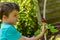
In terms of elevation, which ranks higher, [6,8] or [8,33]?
[6,8]

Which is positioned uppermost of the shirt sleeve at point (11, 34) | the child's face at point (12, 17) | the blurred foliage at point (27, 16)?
the child's face at point (12, 17)

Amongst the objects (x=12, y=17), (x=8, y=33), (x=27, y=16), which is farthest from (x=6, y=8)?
(x=27, y=16)

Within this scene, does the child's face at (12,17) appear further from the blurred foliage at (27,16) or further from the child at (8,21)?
the blurred foliage at (27,16)

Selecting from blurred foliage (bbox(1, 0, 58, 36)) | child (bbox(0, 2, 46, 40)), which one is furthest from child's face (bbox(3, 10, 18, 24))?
blurred foliage (bbox(1, 0, 58, 36))

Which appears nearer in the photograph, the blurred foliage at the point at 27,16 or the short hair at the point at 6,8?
the short hair at the point at 6,8

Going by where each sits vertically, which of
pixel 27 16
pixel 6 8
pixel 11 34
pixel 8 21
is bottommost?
pixel 27 16

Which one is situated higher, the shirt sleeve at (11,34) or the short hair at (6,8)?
the short hair at (6,8)

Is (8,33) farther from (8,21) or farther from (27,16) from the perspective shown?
(27,16)

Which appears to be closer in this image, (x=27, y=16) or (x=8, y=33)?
(x=8, y=33)

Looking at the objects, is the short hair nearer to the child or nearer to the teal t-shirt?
the child

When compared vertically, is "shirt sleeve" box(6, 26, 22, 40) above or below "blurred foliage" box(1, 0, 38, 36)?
above

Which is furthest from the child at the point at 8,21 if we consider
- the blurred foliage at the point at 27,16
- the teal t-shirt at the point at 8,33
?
the blurred foliage at the point at 27,16

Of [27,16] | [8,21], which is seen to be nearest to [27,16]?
[27,16]

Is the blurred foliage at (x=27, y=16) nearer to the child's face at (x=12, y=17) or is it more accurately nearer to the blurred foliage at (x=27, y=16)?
the blurred foliage at (x=27, y=16)
